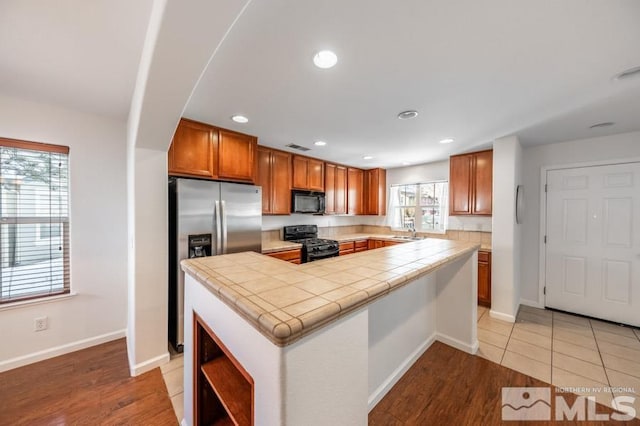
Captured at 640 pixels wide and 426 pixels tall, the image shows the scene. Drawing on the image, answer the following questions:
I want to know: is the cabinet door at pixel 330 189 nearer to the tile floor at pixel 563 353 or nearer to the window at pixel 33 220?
the tile floor at pixel 563 353

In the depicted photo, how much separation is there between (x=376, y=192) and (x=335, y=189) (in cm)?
103

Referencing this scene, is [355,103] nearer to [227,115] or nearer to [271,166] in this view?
[227,115]

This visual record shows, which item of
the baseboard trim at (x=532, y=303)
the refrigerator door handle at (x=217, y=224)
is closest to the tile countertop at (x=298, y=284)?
the refrigerator door handle at (x=217, y=224)

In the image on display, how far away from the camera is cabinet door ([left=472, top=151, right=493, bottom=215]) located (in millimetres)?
3469

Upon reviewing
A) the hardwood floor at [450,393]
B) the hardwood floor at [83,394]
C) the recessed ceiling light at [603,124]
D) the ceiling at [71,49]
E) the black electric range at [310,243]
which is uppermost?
the ceiling at [71,49]

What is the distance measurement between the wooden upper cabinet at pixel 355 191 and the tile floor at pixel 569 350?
278 cm

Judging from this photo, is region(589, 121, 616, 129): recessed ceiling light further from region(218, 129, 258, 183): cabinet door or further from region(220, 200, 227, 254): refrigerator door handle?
region(220, 200, 227, 254): refrigerator door handle

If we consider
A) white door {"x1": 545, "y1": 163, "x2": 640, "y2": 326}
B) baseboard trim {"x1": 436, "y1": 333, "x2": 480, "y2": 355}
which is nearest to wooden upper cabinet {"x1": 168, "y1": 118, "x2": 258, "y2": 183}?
baseboard trim {"x1": 436, "y1": 333, "x2": 480, "y2": 355}

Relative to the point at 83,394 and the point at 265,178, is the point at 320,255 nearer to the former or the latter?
the point at 265,178

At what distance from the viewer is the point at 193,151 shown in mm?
2588

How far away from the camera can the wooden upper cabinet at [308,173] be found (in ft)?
13.0

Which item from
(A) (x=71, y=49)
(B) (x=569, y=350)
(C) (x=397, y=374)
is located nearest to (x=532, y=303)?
(B) (x=569, y=350)

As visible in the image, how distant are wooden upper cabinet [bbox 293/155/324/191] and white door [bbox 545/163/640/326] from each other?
349 centimetres

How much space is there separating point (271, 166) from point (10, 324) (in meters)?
3.08
